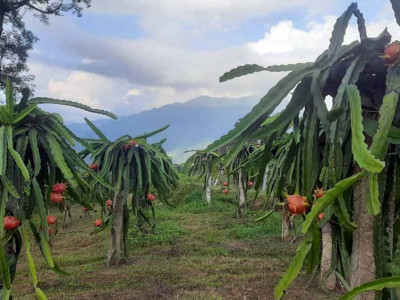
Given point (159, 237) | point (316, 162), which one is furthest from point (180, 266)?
point (316, 162)

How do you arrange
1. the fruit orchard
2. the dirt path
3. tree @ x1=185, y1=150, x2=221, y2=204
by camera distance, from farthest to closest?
tree @ x1=185, y1=150, x2=221, y2=204 → the dirt path → the fruit orchard

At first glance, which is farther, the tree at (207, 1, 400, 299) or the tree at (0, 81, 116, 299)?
the tree at (0, 81, 116, 299)

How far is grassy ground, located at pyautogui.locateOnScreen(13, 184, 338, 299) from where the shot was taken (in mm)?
5828

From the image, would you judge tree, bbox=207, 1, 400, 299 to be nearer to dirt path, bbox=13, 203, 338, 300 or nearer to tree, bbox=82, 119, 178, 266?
dirt path, bbox=13, 203, 338, 300

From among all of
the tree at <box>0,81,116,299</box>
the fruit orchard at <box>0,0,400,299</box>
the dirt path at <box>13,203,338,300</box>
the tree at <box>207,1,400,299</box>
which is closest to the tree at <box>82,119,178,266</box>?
the dirt path at <box>13,203,338,300</box>

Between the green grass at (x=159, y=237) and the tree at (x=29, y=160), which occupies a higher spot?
the tree at (x=29, y=160)

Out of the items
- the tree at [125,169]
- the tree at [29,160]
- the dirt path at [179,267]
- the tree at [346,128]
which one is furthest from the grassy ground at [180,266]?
the tree at [346,128]

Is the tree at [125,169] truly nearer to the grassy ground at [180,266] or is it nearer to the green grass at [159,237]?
the grassy ground at [180,266]

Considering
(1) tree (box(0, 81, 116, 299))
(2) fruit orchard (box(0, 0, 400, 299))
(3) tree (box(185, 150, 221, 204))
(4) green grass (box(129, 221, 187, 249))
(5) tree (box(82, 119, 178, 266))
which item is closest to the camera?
(2) fruit orchard (box(0, 0, 400, 299))

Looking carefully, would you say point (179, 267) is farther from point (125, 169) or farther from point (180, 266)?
point (125, 169)

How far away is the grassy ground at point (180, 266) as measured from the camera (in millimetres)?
5828

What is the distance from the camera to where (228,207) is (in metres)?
16.3

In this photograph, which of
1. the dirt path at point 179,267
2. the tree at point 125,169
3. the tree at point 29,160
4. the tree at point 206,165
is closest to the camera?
the tree at point 29,160

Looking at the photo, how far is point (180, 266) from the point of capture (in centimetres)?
736
